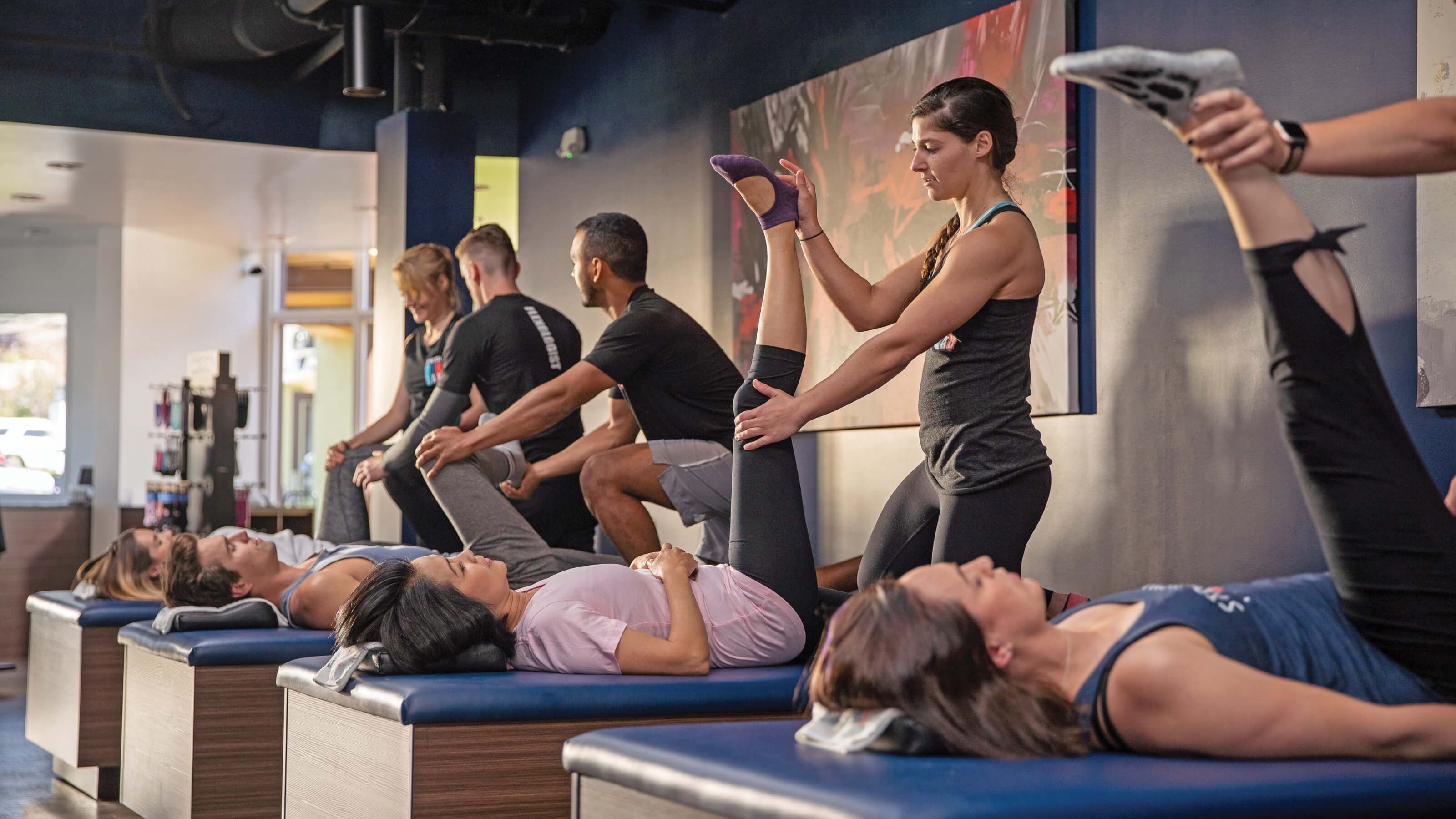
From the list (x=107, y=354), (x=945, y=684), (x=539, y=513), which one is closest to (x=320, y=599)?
(x=539, y=513)

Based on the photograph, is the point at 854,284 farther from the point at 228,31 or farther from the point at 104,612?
the point at 228,31

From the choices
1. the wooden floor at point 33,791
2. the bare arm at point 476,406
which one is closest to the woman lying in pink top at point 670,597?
the wooden floor at point 33,791

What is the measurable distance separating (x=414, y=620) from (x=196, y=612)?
1281mm

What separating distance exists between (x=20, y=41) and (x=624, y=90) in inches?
118

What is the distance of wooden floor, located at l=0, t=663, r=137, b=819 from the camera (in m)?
3.59

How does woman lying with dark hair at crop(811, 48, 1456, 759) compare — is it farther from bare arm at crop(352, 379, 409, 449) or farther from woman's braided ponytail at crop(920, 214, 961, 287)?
bare arm at crop(352, 379, 409, 449)

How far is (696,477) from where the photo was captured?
139 inches

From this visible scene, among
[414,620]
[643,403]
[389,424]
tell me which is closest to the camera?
[414,620]

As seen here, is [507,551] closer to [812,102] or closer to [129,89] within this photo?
[812,102]

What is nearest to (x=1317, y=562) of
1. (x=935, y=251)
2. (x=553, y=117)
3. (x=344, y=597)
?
(x=935, y=251)

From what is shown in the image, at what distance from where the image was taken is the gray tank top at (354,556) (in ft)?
11.0

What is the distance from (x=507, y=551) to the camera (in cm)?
327

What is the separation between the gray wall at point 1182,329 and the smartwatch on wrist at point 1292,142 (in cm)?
141

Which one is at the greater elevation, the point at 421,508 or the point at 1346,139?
the point at 1346,139
